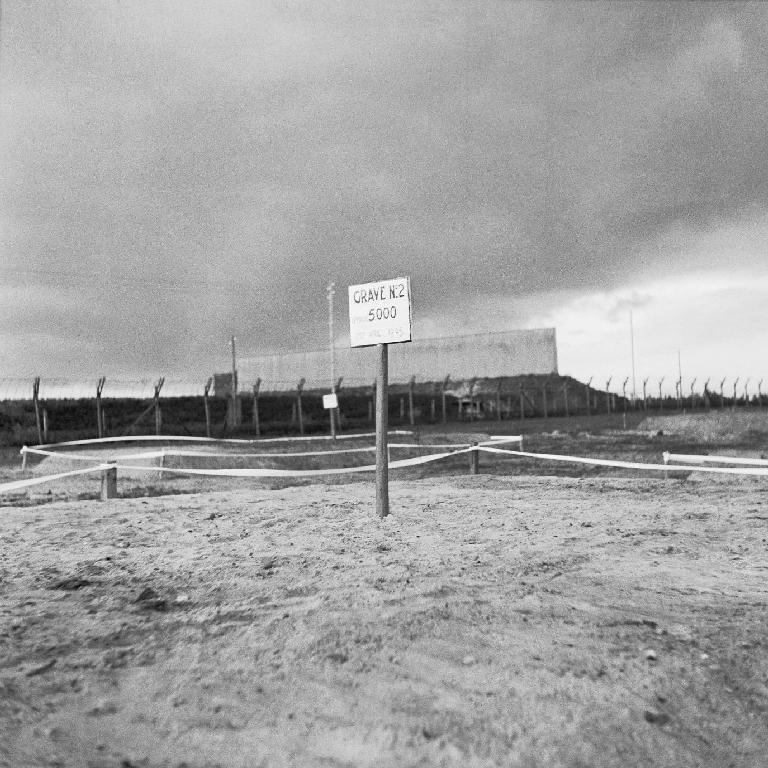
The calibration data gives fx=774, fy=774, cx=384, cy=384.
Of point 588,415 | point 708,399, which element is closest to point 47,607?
point 588,415

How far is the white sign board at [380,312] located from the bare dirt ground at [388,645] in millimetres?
2138

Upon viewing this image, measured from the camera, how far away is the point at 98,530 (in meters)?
8.41

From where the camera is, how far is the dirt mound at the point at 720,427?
1115 inches

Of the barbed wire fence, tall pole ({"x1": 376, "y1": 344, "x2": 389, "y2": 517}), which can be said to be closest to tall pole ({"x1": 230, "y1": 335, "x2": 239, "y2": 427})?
the barbed wire fence

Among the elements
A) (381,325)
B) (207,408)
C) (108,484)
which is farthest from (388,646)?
(207,408)

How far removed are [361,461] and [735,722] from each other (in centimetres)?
1766

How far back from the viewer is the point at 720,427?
30.7 m

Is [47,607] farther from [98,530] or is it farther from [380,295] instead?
[380,295]

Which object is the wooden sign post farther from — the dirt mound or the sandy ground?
the dirt mound

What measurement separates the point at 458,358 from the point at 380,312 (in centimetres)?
5352

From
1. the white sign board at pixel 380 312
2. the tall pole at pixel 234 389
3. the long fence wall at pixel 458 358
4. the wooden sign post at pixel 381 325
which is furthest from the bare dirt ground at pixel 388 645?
the long fence wall at pixel 458 358

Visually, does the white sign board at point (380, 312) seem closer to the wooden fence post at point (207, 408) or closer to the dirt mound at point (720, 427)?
the dirt mound at point (720, 427)

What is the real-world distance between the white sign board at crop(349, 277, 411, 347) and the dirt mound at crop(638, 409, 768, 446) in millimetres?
21162

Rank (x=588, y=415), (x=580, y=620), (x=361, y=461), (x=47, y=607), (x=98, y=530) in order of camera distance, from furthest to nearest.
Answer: (x=588, y=415), (x=361, y=461), (x=98, y=530), (x=47, y=607), (x=580, y=620)
